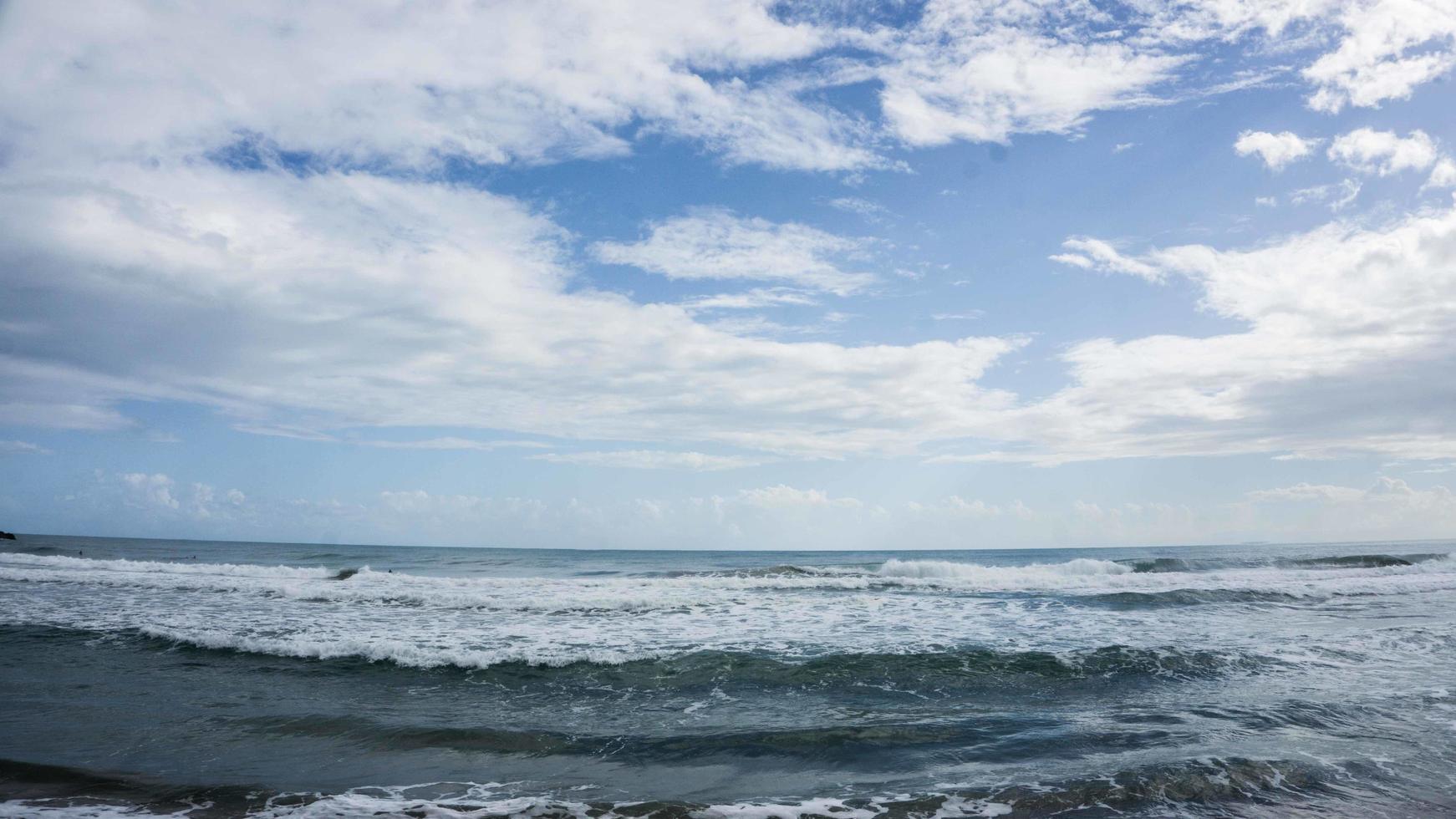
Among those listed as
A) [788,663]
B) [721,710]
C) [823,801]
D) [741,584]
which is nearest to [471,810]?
[823,801]

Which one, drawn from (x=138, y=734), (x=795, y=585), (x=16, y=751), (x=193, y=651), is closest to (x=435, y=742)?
(x=138, y=734)

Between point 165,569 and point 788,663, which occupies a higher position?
point 788,663

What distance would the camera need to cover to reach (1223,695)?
11.0 m

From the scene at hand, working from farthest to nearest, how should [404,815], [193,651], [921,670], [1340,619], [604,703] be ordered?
[1340,619]
[193,651]
[921,670]
[604,703]
[404,815]

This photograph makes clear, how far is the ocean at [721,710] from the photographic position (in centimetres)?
712

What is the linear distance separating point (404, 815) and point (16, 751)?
5627mm

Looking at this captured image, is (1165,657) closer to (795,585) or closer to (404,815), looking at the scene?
(404,815)

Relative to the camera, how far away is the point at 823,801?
7012 mm

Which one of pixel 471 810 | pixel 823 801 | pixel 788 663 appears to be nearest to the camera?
pixel 471 810

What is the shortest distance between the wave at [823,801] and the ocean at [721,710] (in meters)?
0.03

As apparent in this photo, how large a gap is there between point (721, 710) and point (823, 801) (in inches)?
145

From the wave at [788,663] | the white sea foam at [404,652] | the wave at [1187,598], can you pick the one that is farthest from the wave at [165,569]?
the wave at [1187,598]

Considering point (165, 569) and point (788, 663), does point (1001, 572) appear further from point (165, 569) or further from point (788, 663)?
point (165, 569)

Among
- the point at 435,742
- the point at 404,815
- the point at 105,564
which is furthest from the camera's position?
the point at 105,564
